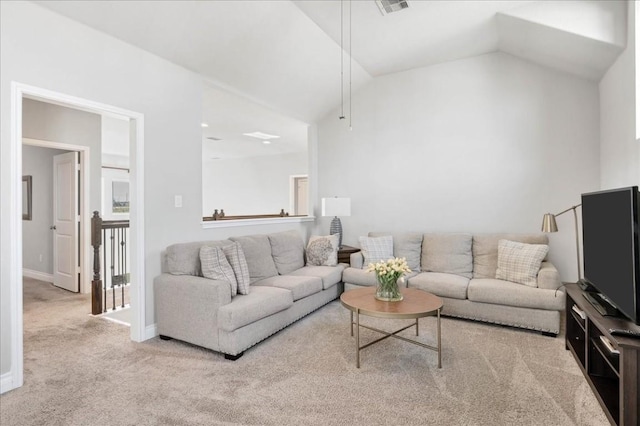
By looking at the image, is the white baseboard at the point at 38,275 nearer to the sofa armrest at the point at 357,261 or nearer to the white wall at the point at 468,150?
the white wall at the point at 468,150

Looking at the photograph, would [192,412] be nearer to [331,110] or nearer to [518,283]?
[518,283]

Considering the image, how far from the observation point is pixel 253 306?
2.81 metres

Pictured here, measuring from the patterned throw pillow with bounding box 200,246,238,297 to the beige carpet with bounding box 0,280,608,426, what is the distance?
0.61 m

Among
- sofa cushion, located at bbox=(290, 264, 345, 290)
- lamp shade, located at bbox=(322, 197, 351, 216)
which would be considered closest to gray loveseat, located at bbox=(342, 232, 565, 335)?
sofa cushion, located at bbox=(290, 264, 345, 290)

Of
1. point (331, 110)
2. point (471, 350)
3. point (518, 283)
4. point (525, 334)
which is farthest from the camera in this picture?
point (331, 110)

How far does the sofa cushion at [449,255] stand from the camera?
4.10m

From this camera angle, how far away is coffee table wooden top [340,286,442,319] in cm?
249

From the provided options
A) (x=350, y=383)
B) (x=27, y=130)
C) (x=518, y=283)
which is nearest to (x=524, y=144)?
(x=518, y=283)

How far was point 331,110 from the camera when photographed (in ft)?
18.1

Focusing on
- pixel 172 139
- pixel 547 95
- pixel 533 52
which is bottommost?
pixel 172 139

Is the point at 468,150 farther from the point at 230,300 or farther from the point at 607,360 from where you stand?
the point at 230,300

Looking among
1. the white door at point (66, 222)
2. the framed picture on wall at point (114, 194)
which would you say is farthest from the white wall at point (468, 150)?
the framed picture on wall at point (114, 194)

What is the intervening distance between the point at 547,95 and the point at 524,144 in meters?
0.61

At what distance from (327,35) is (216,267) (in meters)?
2.92
